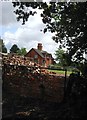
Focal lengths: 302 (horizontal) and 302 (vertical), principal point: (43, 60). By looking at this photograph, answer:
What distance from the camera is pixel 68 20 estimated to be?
10570 mm

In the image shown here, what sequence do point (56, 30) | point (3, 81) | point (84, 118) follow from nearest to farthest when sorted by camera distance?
1. point (84, 118)
2. point (56, 30)
3. point (3, 81)

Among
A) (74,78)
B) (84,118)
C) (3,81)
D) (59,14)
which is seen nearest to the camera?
(84,118)

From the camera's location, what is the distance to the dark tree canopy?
967 centimetres

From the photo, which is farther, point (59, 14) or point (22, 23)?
point (59, 14)

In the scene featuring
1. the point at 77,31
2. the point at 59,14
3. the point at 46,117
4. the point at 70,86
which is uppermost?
the point at 59,14

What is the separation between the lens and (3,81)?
1309 cm

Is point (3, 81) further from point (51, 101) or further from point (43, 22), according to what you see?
point (43, 22)

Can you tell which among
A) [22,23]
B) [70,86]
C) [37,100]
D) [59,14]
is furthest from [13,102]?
[59,14]

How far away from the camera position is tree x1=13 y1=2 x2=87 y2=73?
9.67 meters

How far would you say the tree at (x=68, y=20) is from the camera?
9.67 m

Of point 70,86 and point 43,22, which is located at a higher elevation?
point 43,22

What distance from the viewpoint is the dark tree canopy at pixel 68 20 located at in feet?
31.7

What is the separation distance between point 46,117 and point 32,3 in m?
3.68

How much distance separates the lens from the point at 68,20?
34.7ft
